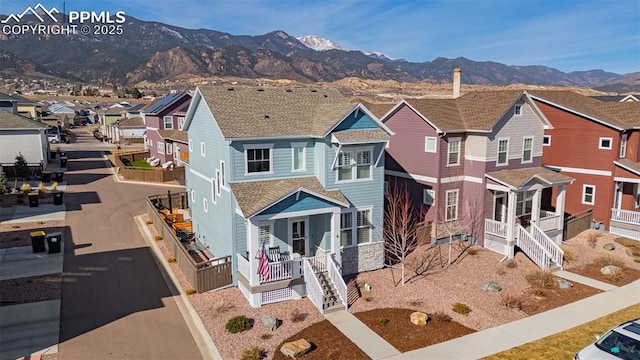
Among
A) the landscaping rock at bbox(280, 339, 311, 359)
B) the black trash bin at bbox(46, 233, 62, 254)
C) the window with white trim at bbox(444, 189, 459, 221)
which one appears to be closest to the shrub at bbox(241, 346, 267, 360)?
the landscaping rock at bbox(280, 339, 311, 359)

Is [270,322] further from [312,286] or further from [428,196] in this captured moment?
[428,196]

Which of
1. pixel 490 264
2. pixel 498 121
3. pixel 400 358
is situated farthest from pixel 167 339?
pixel 498 121

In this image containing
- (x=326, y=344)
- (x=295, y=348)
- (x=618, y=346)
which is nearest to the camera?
(x=618, y=346)

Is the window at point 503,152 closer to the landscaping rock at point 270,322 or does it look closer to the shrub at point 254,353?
the landscaping rock at point 270,322

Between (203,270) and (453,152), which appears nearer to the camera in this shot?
(203,270)

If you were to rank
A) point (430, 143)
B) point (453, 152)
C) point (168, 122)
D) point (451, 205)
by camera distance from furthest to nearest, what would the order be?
point (168, 122)
point (451, 205)
point (453, 152)
point (430, 143)

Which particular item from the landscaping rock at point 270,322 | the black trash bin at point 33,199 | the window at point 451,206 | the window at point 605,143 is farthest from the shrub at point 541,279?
the black trash bin at point 33,199

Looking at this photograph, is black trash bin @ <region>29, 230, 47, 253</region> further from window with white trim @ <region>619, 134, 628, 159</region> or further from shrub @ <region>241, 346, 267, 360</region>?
window with white trim @ <region>619, 134, 628, 159</region>

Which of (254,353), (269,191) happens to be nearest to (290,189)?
(269,191)
